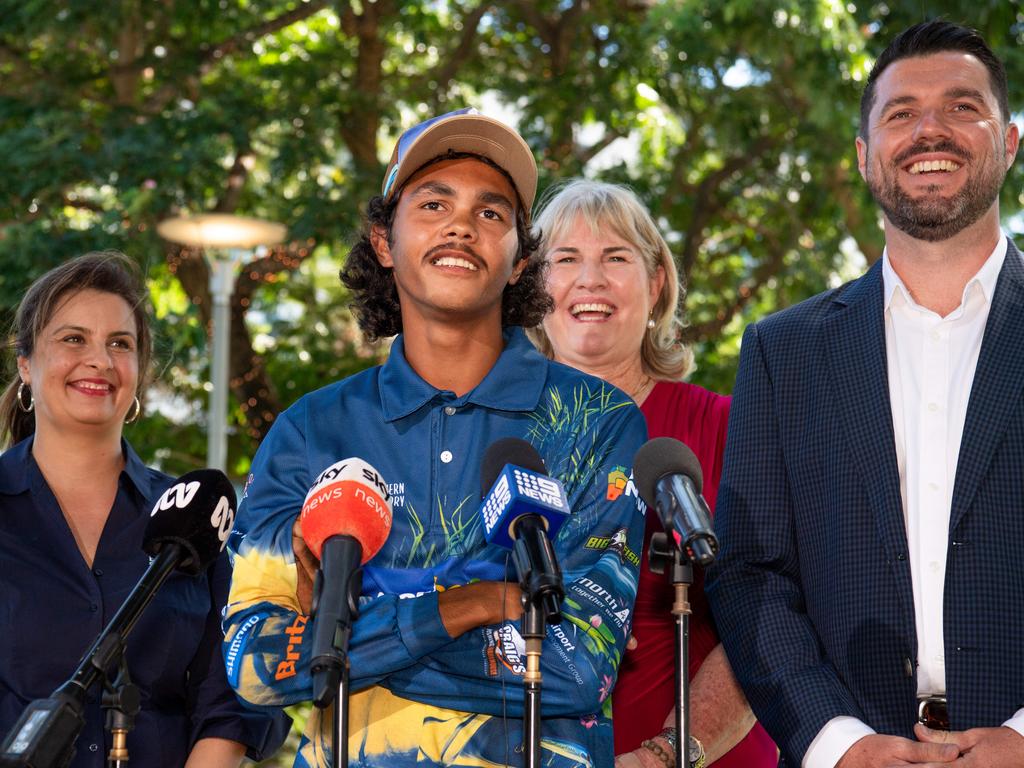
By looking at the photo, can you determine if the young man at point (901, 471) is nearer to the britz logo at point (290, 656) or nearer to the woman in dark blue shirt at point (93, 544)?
the britz logo at point (290, 656)

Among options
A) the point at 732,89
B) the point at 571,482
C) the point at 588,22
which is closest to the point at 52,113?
the point at 588,22

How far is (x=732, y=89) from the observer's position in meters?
12.0

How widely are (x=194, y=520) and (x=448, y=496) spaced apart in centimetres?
65

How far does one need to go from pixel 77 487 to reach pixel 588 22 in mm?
9492

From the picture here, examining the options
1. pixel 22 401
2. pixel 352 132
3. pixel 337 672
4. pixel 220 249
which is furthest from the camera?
pixel 352 132

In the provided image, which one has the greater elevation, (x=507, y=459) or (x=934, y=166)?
(x=934, y=166)

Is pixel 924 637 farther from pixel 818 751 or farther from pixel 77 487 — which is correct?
pixel 77 487

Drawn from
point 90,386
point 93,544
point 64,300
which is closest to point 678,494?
point 93,544

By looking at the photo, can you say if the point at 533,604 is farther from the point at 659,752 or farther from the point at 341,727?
the point at 659,752

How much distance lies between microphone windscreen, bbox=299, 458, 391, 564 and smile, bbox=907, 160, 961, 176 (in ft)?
6.00

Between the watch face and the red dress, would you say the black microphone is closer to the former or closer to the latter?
the red dress

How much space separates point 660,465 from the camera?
9.38 ft

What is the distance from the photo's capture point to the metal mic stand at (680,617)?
9.24ft

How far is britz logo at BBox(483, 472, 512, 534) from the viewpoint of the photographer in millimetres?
2555
